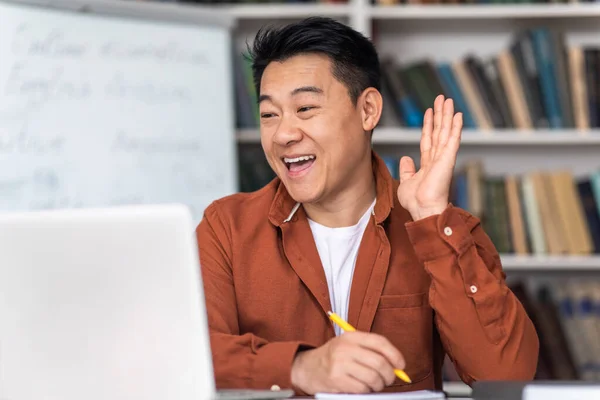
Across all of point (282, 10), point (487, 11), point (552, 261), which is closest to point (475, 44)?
point (487, 11)

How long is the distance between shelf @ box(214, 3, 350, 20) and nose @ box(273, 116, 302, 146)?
1470mm

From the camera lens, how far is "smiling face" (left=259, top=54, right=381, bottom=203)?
1.63m

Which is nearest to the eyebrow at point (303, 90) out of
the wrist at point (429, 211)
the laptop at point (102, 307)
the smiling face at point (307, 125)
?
the smiling face at point (307, 125)

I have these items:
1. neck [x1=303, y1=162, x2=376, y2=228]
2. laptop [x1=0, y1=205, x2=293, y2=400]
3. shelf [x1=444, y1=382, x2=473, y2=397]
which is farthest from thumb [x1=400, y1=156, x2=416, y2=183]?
shelf [x1=444, y1=382, x2=473, y2=397]

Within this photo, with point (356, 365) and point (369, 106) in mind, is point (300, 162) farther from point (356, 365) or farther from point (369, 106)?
point (356, 365)

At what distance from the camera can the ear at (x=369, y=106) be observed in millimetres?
1721

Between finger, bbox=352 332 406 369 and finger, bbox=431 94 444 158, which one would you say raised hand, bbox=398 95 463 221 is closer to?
finger, bbox=431 94 444 158

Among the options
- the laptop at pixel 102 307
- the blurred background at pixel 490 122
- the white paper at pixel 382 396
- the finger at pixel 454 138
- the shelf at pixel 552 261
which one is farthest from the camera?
the shelf at pixel 552 261

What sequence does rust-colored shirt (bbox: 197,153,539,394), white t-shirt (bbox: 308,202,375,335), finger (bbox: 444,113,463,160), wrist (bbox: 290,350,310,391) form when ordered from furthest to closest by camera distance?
1. white t-shirt (bbox: 308,202,375,335)
2. finger (bbox: 444,113,463,160)
3. rust-colored shirt (bbox: 197,153,539,394)
4. wrist (bbox: 290,350,310,391)

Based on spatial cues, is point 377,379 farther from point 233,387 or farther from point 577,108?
point 577,108

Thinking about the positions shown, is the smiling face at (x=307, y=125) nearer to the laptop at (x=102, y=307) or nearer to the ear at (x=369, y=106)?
the ear at (x=369, y=106)

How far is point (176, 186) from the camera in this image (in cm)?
276

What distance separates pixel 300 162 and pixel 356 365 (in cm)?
61

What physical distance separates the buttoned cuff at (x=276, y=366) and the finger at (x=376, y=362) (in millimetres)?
142
